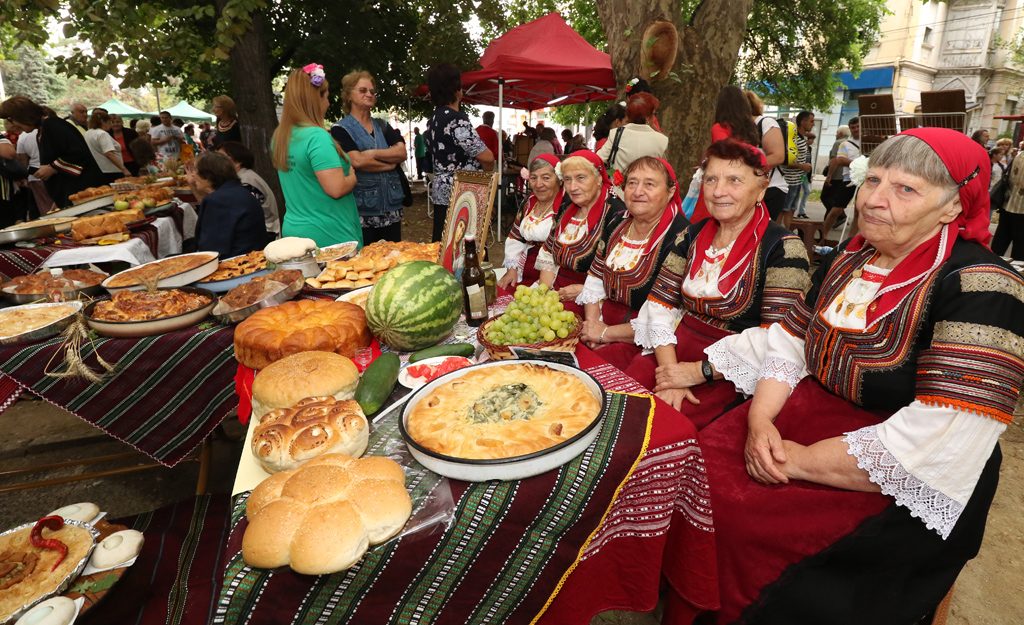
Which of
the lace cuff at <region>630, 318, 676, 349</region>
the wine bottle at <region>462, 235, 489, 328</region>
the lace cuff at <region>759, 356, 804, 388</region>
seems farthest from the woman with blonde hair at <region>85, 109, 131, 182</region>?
the lace cuff at <region>759, 356, 804, 388</region>

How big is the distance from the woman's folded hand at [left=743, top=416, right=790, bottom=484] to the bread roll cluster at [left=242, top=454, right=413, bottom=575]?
1393 millimetres

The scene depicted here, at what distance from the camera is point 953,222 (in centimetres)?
169

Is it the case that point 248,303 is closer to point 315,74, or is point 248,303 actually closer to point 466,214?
point 466,214

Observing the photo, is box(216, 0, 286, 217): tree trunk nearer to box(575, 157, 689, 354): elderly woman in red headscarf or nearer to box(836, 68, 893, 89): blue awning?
box(575, 157, 689, 354): elderly woman in red headscarf

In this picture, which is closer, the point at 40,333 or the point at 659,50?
the point at 40,333

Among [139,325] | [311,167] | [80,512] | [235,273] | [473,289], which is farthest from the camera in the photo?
[311,167]

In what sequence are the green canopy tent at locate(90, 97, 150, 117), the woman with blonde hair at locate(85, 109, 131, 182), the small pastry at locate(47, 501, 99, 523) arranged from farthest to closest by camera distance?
the green canopy tent at locate(90, 97, 150, 117)
the woman with blonde hair at locate(85, 109, 131, 182)
the small pastry at locate(47, 501, 99, 523)

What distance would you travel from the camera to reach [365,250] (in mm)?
3316

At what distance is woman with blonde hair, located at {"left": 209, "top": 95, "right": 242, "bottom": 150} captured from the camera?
7.79 metres

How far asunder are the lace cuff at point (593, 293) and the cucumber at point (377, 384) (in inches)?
64.2

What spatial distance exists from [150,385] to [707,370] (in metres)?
2.73

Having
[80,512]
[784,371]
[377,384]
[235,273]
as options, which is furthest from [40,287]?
[784,371]

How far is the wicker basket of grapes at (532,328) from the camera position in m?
2.18

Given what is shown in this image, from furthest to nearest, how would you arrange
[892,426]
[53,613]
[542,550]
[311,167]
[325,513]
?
1. [311,167]
2. [892,426]
3. [53,613]
4. [542,550]
5. [325,513]
